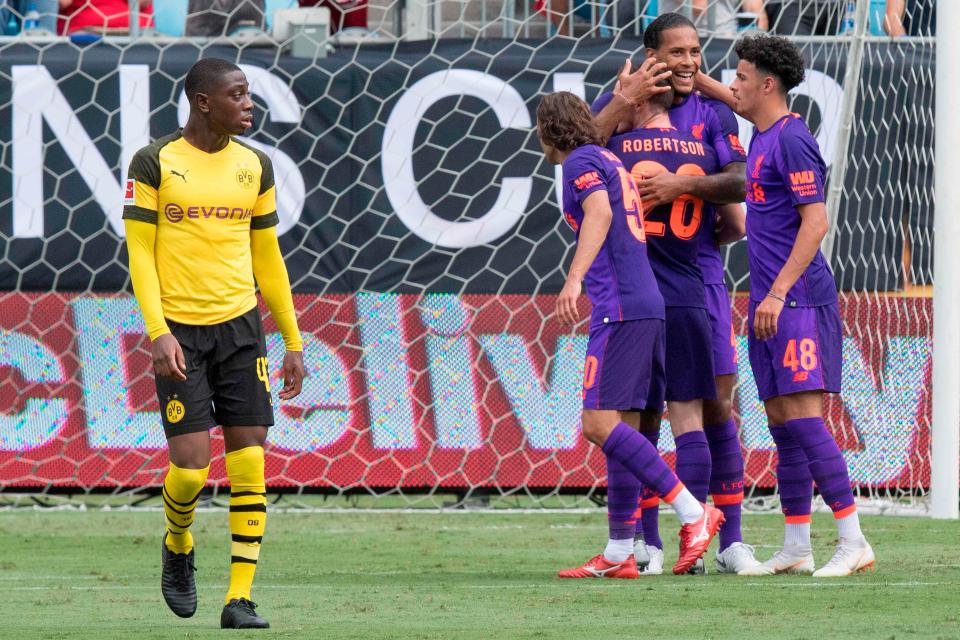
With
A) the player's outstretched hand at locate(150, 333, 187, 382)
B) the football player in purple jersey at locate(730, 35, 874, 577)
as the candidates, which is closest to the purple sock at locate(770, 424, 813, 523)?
the football player in purple jersey at locate(730, 35, 874, 577)

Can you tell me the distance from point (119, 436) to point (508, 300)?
2.10 metres

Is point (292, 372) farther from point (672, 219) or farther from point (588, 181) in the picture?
point (672, 219)

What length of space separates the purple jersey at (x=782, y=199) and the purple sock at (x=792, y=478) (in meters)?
0.49

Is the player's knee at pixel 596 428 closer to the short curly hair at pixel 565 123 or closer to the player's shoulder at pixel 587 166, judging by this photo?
the player's shoulder at pixel 587 166

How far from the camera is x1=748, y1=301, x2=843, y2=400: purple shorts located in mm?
5406

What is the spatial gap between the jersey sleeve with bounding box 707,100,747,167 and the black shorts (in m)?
1.99

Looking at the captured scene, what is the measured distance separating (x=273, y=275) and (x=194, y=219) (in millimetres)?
327

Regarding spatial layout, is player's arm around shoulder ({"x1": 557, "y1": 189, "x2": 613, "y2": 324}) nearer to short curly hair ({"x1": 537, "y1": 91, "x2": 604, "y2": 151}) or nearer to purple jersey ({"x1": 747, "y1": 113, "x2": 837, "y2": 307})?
short curly hair ({"x1": 537, "y1": 91, "x2": 604, "y2": 151})

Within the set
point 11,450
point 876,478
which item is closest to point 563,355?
point 876,478

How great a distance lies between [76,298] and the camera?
8469mm

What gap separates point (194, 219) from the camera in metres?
4.64

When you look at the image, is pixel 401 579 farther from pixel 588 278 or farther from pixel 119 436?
pixel 119 436

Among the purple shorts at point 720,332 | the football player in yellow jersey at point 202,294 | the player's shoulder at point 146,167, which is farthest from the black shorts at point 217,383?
the purple shorts at point 720,332

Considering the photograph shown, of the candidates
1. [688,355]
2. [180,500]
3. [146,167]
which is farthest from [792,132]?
[180,500]
